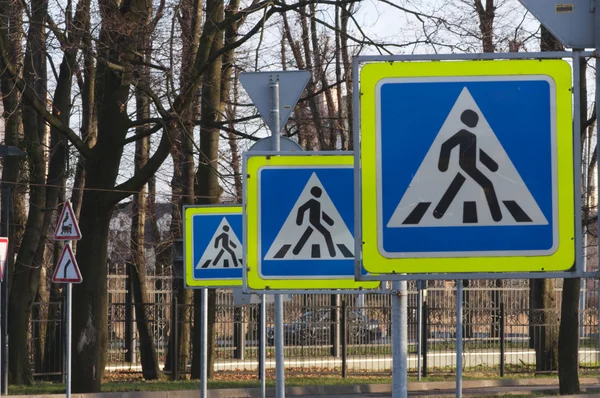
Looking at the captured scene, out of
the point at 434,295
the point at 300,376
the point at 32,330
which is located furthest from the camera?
the point at 434,295

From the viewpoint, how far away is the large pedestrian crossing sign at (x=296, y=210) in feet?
17.7

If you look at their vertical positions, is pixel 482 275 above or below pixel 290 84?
below

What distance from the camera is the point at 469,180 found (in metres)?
3.37

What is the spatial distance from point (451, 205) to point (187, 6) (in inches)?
631

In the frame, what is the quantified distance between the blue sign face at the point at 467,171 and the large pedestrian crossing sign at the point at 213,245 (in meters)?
7.13

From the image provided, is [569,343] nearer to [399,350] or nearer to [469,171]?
[399,350]

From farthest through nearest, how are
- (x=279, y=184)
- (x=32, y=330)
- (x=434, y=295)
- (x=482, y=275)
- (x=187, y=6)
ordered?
(x=434, y=295) → (x=32, y=330) → (x=187, y=6) → (x=279, y=184) → (x=482, y=275)

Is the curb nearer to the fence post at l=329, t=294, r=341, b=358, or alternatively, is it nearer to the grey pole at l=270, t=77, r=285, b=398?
the fence post at l=329, t=294, r=341, b=358

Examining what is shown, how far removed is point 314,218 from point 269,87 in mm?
2741

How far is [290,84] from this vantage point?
8055 mm

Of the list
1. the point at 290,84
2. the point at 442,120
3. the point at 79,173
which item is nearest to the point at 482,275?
the point at 442,120

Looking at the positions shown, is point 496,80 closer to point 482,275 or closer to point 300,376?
point 482,275

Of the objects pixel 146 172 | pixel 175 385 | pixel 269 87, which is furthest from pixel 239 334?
pixel 269 87

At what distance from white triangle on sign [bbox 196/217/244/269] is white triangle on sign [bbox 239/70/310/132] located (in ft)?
8.80
